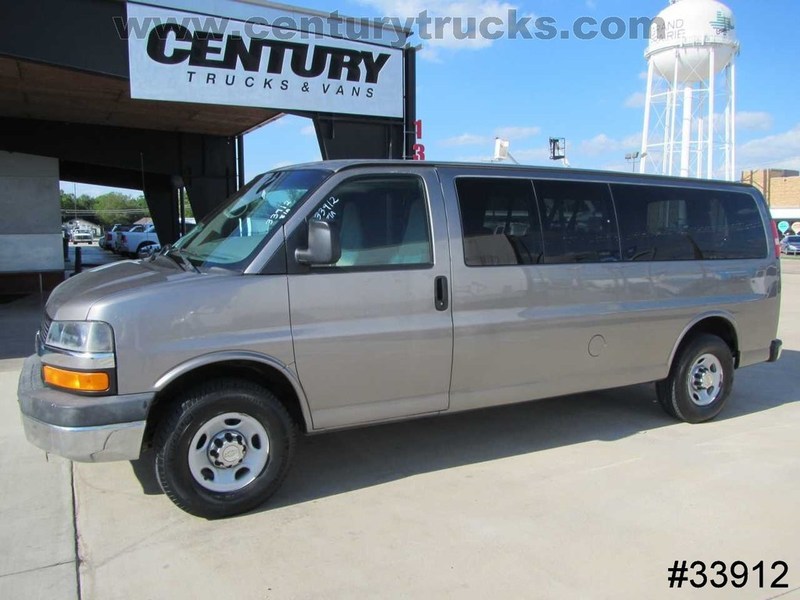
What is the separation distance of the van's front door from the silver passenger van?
10mm

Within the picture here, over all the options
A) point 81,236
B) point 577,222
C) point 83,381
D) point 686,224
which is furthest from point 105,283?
point 81,236

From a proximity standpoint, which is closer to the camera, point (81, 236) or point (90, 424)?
point (90, 424)

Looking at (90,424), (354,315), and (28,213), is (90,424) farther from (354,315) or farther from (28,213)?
(28,213)

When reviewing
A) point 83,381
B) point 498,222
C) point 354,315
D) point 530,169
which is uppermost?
point 530,169

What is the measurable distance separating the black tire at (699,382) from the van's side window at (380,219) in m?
2.79

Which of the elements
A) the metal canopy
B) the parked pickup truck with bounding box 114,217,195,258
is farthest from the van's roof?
the parked pickup truck with bounding box 114,217,195,258

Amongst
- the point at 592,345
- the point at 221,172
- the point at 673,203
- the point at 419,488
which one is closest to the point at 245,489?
the point at 419,488

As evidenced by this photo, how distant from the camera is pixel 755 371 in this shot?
7961 mm

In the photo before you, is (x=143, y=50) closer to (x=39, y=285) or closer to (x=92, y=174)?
(x=39, y=285)

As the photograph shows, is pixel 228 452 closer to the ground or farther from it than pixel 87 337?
closer to the ground

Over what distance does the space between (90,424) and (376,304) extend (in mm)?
1755

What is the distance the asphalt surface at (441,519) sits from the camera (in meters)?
3.18

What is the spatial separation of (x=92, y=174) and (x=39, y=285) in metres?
5.75

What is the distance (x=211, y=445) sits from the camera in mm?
3756
